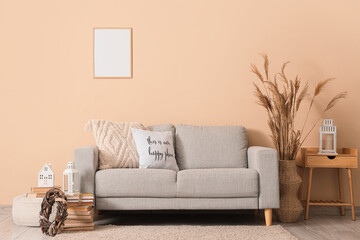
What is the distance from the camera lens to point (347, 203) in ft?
13.2

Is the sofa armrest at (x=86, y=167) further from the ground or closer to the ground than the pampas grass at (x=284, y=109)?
closer to the ground

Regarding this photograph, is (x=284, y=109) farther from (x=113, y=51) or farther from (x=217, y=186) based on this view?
(x=113, y=51)

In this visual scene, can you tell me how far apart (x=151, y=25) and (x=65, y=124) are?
130 centimetres

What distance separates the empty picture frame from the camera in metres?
4.33

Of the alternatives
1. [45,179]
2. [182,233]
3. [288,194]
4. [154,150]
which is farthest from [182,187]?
[45,179]

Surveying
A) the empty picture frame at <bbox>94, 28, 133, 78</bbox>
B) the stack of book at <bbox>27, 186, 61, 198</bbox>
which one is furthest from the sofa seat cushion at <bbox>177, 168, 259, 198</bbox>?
the empty picture frame at <bbox>94, 28, 133, 78</bbox>

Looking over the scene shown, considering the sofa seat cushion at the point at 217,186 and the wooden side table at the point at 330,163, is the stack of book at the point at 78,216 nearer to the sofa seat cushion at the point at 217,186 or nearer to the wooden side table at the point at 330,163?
the sofa seat cushion at the point at 217,186

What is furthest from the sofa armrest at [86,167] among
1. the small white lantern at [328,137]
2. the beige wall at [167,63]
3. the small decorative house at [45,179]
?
the small white lantern at [328,137]

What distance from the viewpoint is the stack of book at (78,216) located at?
10.9ft

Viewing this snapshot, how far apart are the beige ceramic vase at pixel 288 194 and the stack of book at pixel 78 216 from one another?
1.60m

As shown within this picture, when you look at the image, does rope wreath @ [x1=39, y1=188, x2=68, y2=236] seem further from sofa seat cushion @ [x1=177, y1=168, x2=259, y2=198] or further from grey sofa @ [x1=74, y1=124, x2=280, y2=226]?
sofa seat cushion @ [x1=177, y1=168, x2=259, y2=198]

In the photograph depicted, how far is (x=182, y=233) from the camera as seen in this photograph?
3.21 metres

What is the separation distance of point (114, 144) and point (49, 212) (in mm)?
835

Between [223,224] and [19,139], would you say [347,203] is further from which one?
[19,139]
